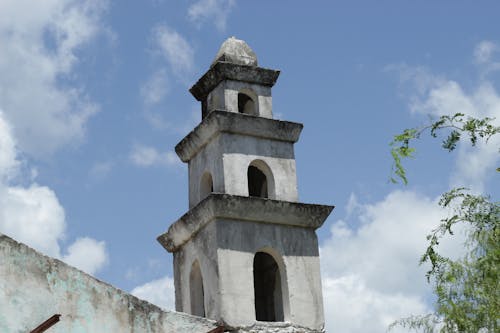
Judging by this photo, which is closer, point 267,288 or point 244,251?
point 244,251

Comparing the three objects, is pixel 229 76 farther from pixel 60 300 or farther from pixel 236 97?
pixel 60 300

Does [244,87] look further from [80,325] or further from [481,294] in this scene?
[80,325]

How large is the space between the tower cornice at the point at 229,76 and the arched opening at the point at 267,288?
238 centimetres

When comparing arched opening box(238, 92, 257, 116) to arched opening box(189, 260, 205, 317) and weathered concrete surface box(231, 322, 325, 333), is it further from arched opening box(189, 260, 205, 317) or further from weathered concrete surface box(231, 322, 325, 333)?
weathered concrete surface box(231, 322, 325, 333)

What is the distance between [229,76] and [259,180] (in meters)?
1.49

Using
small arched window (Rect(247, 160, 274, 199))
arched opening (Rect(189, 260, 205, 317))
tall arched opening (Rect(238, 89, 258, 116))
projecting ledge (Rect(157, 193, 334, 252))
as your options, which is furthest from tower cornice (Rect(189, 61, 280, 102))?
arched opening (Rect(189, 260, 205, 317))

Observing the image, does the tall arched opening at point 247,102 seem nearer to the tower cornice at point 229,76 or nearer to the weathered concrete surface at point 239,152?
the tower cornice at point 229,76

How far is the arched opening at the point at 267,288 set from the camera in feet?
39.4

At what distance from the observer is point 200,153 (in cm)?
1274

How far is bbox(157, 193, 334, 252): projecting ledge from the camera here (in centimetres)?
1159

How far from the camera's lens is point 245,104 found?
13.4 meters

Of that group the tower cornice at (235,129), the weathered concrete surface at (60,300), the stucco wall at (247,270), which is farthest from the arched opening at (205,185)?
the weathered concrete surface at (60,300)

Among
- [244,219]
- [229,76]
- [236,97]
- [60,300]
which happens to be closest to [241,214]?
[244,219]

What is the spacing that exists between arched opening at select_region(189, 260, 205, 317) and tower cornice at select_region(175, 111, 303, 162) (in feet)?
5.46
